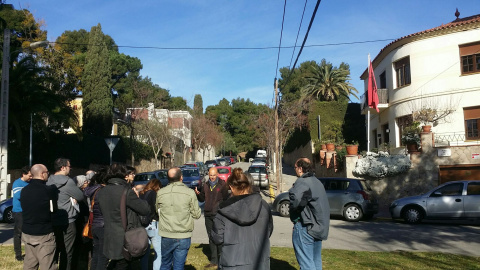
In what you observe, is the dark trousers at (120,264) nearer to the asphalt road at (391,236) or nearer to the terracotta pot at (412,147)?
the asphalt road at (391,236)

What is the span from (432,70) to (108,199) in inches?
821

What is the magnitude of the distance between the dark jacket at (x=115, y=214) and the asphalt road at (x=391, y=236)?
5.33m

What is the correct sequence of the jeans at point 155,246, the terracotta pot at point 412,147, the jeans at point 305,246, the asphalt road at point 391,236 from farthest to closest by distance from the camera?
the terracotta pot at point 412,147 < the asphalt road at point 391,236 < the jeans at point 155,246 < the jeans at point 305,246

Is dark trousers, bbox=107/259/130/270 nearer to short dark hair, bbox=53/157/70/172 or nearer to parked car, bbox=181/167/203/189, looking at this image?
short dark hair, bbox=53/157/70/172

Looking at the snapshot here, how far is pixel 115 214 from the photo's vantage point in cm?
515

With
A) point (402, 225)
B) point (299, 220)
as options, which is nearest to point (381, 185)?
point (402, 225)

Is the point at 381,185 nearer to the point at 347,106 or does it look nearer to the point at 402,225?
the point at 402,225

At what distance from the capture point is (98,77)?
36.3 metres

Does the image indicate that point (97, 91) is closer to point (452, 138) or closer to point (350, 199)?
point (350, 199)

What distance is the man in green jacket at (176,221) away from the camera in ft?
18.2

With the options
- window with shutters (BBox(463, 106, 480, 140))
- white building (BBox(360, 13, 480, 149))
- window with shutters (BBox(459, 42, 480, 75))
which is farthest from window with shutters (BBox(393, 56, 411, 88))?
window with shutters (BBox(463, 106, 480, 140))

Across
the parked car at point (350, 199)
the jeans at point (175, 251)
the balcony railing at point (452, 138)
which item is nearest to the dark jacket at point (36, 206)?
the jeans at point (175, 251)

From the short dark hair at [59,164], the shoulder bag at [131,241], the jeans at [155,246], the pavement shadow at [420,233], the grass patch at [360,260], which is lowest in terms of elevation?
the pavement shadow at [420,233]

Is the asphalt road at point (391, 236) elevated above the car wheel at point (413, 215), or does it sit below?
below
